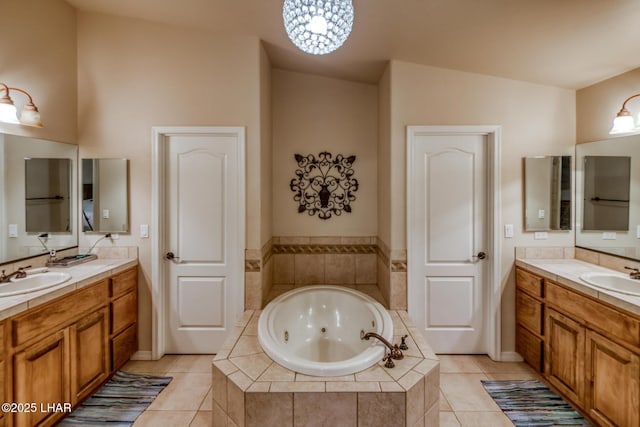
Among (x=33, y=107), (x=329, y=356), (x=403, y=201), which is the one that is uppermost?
(x=33, y=107)

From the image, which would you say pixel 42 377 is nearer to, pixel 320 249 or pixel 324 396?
pixel 324 396

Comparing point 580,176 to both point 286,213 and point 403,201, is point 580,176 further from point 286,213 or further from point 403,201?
point 286,213

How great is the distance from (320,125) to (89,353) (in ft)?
9.44

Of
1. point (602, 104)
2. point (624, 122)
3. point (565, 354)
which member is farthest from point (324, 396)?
point (602, 104)

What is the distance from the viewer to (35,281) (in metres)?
2.17

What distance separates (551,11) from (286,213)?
2678 mm

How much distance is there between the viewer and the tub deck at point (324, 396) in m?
1.61

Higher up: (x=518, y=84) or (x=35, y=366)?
(x=518, y=84)

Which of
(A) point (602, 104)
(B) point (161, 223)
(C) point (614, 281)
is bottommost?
(C) point (614, 281)

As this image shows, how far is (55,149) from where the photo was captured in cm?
257

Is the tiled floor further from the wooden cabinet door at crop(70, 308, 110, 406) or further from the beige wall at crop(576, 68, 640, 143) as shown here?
the beige wall at crop(576, 68, 640, 143)

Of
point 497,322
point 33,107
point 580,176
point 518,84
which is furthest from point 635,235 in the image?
point 33,107

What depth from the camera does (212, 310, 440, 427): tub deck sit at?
5.29ft

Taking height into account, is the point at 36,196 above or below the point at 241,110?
below
